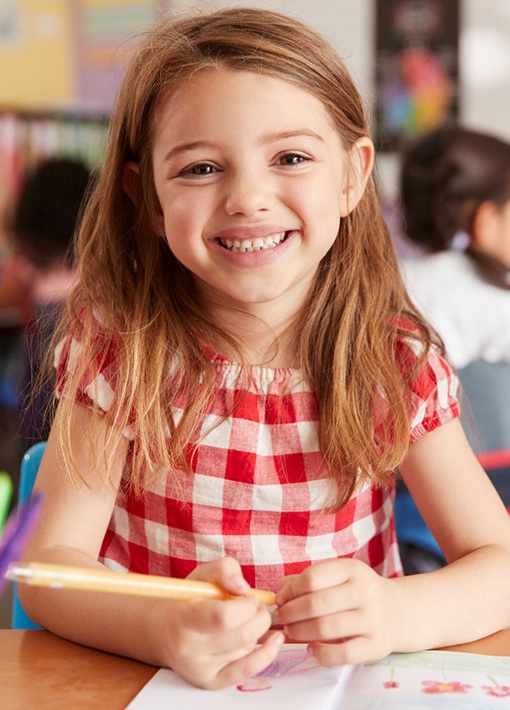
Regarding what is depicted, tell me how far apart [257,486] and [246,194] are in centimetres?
29

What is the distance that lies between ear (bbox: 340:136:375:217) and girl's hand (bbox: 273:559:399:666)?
437 mm

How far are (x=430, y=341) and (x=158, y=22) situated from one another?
0.43 meters

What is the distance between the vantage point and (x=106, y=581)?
21.7 inches

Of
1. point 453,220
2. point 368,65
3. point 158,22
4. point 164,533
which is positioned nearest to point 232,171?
point 158,22

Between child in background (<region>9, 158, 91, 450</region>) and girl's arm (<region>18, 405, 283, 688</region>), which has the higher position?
child in background (<region>9, 158, 91, 450</region>)

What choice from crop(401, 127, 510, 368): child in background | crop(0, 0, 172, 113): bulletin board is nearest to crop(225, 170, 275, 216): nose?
crop(401, 127, 510, 368): child in background

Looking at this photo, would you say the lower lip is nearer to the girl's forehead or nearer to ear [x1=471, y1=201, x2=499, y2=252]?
the girl's forehead

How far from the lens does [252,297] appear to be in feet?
3.14

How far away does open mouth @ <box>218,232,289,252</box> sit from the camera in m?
0.94

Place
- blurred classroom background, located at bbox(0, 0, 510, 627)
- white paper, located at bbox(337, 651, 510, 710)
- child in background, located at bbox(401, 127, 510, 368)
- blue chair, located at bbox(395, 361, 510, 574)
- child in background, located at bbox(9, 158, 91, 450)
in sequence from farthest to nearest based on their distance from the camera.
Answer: blurred classroom background, located at bbox(0, 0, 510, 627)
child in background, located at bbox(9, 158, 91, 450)
child in background, located at bbox(401, 127, 510, 368)
blue chair, located at bbox(395, 361, 510, 574)
white paper, located at bbox(337, 651, 510, 710)

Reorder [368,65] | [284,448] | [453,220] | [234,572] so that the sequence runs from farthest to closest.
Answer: [368,65]
[453,220]
[284,448]
[234,572]

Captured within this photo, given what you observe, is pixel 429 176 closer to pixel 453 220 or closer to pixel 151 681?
pixel 453 220

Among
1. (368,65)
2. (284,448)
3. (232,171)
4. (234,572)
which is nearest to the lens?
(234,572)

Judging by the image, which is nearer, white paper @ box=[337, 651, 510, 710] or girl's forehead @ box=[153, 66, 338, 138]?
white paper @ box=[337, 651, 510, 710]
